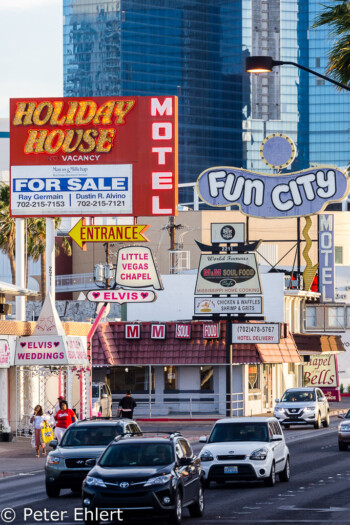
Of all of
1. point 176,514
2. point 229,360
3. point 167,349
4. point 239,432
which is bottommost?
point 176,514

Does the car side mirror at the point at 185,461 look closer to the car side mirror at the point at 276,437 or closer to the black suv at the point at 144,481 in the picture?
the black suv at the point at 144,481

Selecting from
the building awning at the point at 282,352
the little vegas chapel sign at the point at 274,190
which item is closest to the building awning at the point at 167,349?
the building awning at the point at 282,352

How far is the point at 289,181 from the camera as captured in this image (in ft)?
244

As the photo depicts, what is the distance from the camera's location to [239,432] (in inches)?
1155

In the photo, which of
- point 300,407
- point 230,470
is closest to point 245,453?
point 230,470

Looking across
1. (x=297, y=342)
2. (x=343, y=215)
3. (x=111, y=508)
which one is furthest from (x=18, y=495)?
(x=343, y=215)

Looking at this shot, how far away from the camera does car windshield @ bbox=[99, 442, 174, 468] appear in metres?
21.9

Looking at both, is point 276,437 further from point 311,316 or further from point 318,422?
point 311,316

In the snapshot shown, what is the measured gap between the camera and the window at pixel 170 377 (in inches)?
2650

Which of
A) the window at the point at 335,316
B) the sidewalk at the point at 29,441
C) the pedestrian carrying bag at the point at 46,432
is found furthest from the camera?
the window at the point at 335,316

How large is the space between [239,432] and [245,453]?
132 cm

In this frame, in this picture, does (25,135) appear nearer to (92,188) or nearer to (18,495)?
(92,188)

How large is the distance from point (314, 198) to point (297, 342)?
8.76 metres

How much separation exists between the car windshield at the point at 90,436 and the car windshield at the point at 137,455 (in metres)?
5.37
